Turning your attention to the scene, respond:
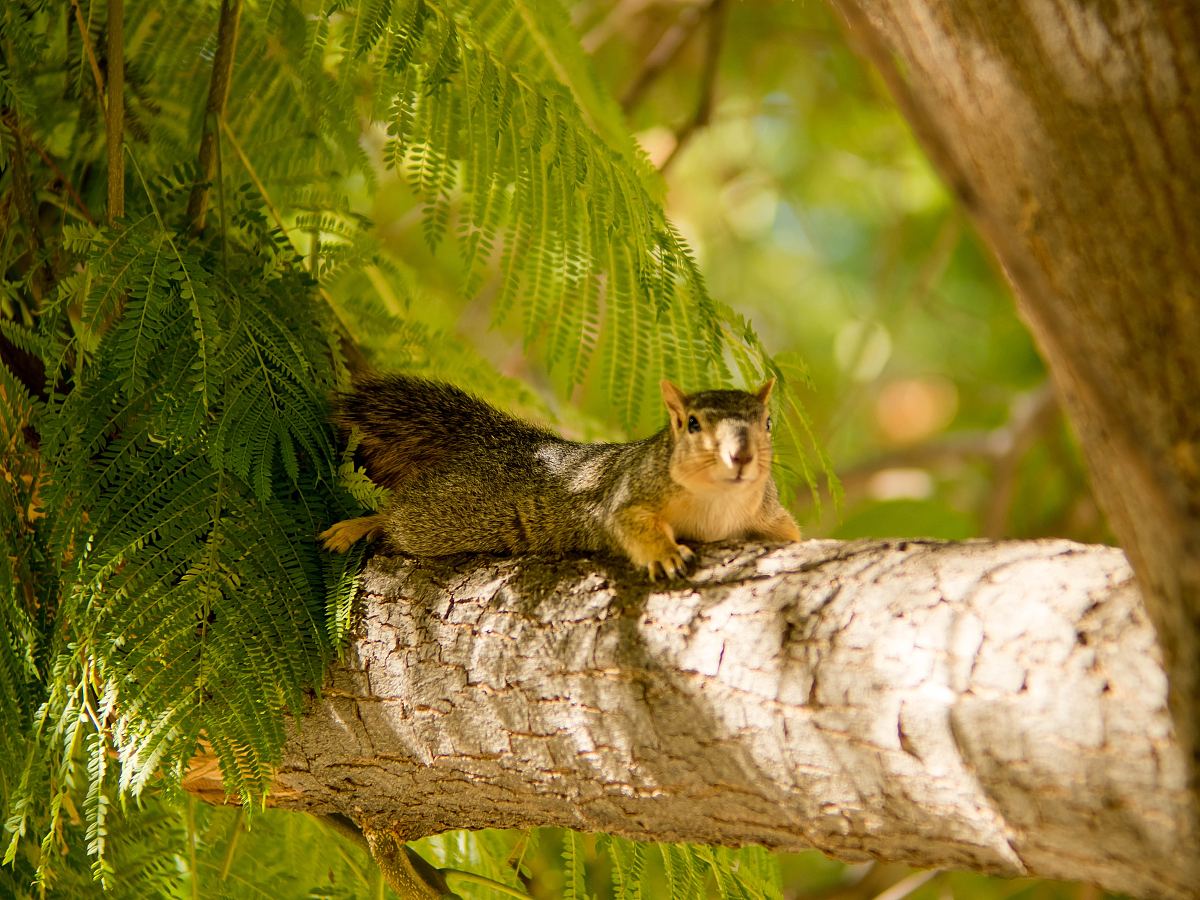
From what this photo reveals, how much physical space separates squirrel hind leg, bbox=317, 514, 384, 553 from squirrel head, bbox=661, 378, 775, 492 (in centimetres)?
71

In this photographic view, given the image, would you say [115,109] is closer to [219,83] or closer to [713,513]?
[219,83]

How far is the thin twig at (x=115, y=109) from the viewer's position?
9.55ft

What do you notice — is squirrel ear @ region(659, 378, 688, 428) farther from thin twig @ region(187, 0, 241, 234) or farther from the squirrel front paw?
thin twig @ region(187, 0, 241, 234)

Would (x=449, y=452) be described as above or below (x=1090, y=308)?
above

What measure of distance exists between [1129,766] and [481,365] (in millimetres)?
2490

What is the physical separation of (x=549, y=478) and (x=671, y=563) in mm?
835

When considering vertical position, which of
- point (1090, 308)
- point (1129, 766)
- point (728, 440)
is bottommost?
point (1129, 766)

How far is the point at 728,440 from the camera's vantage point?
280 centimetres

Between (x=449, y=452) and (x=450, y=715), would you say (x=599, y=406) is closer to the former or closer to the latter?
(x=449, y=452)

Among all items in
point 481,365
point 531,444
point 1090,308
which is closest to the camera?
point 1090,308

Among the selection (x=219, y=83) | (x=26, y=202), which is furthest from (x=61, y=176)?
(x=219, y=83)

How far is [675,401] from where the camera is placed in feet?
9.94

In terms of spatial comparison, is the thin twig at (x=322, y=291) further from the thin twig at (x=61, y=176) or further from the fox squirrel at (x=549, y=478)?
the thin twig at (x=61, y=176)

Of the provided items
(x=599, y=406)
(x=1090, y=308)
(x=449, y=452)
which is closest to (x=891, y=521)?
(x=599, y=406)
